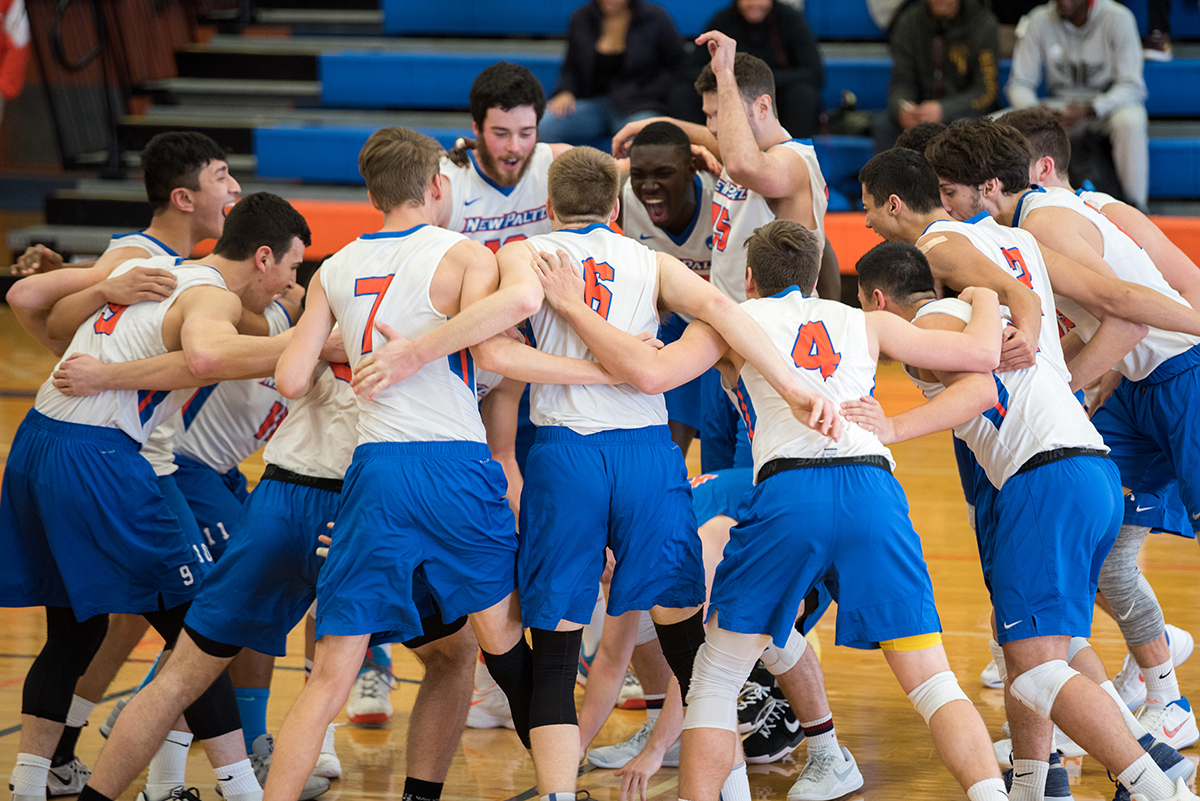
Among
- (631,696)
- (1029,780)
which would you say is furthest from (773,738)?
(1029,780)

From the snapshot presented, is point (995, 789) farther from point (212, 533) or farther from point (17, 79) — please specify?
point (17, 79)

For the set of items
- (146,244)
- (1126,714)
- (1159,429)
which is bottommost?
(1126,714)

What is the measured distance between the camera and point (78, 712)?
4.14m

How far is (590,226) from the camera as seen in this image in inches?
146

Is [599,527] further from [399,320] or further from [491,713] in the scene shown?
[491,713]

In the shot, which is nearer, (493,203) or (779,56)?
(493,203)

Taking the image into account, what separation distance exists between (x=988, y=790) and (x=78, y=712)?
2933 millimetres

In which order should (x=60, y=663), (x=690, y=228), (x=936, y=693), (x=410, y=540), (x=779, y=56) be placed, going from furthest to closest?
(x=779, y=56)
(x=690, y=228)
(x=60, y=663)
(x=410, y=540)
(x=936, y=693)

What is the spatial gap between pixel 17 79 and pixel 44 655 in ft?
34.3

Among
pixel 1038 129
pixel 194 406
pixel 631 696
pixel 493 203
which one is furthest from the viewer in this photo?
pixel 493 203

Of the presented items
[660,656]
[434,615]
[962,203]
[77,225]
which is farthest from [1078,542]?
[77,225]

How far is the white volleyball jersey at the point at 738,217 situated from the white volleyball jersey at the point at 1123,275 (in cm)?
87

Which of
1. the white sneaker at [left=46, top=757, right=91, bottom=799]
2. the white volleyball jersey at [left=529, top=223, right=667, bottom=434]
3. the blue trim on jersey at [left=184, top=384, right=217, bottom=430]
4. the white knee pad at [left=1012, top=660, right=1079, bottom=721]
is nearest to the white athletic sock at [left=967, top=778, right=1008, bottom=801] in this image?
the white knee pad at [left=1012, top=660, right=1079, bottom=721]

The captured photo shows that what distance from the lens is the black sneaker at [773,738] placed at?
14.0 ft
